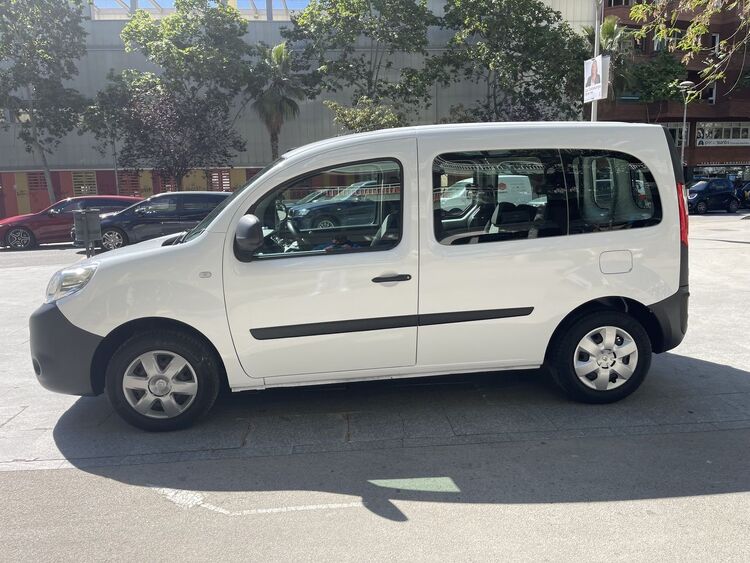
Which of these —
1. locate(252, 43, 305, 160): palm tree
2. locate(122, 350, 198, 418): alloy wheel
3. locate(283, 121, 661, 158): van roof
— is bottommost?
locate(122, 350, 198, 418): alloy wheel

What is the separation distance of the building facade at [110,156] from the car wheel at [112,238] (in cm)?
1780

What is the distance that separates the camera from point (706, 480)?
3.52 m

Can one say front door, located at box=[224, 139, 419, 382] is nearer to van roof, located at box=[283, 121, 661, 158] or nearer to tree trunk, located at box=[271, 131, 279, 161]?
van roof, located at box=[283, 121, 661, 158]

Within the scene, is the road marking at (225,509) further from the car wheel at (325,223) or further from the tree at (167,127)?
the tree at (167,127)

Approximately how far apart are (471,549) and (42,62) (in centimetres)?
3085

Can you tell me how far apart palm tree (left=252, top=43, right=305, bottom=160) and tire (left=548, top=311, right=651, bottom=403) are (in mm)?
26998

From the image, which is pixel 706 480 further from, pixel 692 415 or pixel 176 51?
pixel 176 51

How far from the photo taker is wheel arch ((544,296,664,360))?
179 inches

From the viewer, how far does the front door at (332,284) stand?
4121 millimetres

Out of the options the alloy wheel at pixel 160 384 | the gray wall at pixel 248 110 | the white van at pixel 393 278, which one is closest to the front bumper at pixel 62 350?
the white van at pixel 393 278

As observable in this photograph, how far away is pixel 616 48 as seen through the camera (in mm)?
32875

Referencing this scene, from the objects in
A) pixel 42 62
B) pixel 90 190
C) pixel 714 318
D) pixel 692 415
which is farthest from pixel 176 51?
pixel 692 415

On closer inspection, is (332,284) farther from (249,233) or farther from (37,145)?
(37,145)

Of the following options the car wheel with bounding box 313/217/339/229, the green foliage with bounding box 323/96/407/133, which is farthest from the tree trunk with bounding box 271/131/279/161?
the car wheel with bounding box 313/217/339/229
